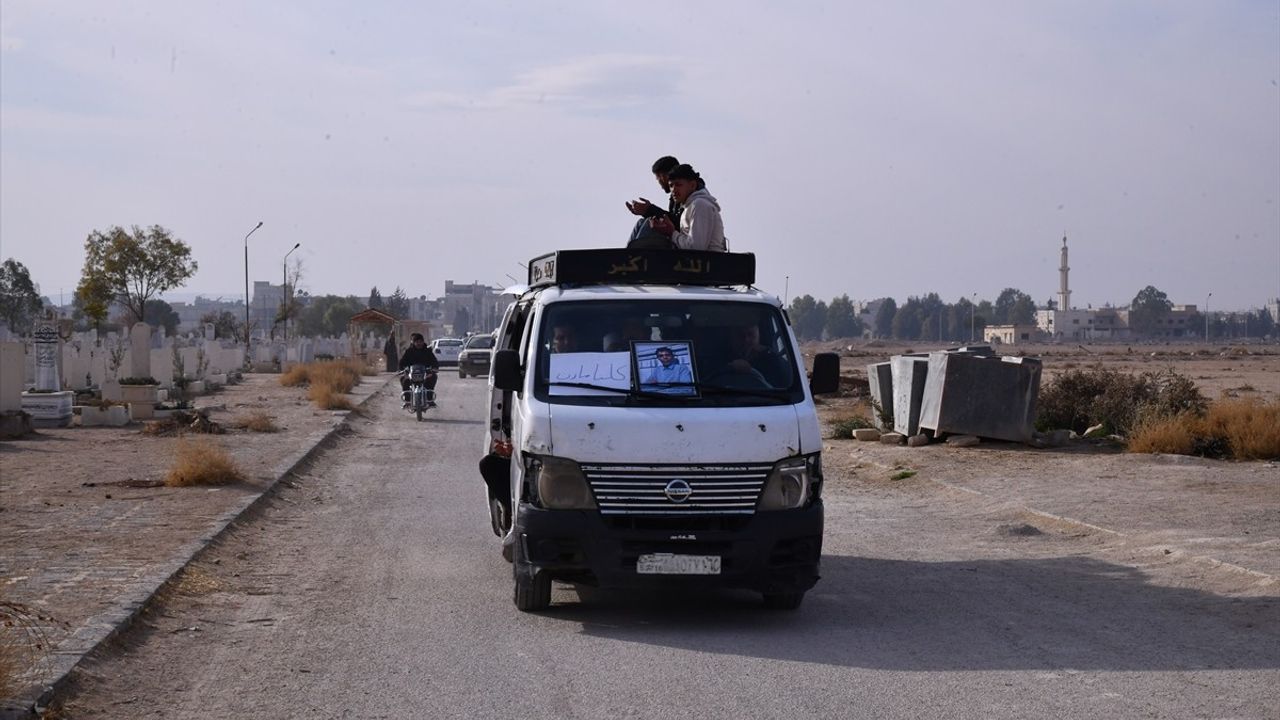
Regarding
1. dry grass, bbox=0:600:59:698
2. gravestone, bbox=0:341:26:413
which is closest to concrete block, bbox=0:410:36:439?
gravestone, bbox=0:341:26:413

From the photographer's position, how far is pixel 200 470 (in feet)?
52.5

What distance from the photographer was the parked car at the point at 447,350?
63.8m

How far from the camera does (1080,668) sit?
7.33 m

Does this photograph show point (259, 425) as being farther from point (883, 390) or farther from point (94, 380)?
point (94, 380)

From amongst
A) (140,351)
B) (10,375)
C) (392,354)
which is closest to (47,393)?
(10,375)

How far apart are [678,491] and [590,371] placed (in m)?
1.08

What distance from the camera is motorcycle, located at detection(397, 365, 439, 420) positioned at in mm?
28312

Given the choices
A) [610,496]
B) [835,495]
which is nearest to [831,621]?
[610,496]

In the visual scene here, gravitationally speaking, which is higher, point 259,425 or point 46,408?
point 46,408

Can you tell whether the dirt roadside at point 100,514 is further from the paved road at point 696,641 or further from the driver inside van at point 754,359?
the driver inside van at point 754,359

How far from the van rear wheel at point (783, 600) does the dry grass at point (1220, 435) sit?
11.2 metres

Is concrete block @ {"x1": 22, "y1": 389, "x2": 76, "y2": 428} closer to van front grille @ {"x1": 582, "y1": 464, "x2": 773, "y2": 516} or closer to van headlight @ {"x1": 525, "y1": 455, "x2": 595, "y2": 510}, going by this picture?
van headlight @ {"x1": 525, "y1": 455, "x2": 595, "y2": 510}

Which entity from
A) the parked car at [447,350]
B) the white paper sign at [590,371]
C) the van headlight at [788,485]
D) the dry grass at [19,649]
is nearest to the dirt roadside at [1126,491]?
the van headlight at [788,485]

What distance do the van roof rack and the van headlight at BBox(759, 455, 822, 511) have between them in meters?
1.75
